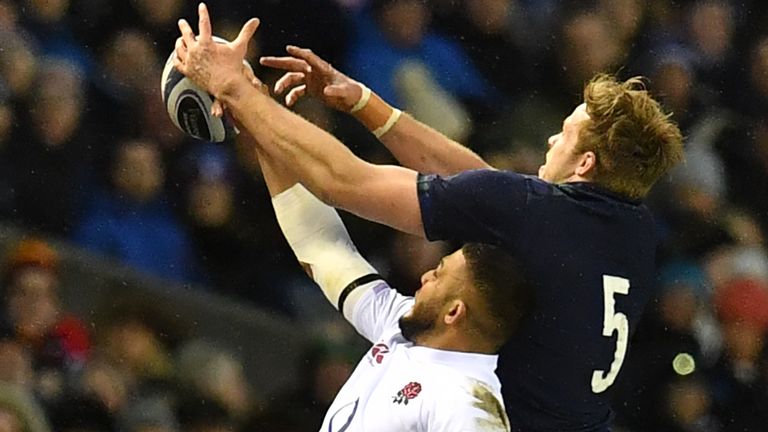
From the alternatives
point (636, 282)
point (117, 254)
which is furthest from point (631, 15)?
point (636, 282)

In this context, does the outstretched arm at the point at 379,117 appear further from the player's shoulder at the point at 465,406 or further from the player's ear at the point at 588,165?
the player's shoulder at the point at 465,406

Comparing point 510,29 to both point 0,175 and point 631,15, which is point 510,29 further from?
point 0,175

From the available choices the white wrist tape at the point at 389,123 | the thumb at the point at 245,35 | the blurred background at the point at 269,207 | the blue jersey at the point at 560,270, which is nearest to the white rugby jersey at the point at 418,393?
the blue jersey at the point at 560,270

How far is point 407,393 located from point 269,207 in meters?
1.82

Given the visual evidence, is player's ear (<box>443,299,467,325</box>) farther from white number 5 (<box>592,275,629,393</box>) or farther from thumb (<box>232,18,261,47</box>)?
thumb (<box>232,18,261,47</box>)

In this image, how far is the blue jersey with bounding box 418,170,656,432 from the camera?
247 centimetres

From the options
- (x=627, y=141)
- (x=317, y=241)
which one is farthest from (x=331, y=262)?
(x=627, y=141)

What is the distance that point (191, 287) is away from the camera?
420cm

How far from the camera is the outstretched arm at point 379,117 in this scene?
116 inches

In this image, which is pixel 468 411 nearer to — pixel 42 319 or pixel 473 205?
→ pixel 473 205

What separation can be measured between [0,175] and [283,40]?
95 centimetres

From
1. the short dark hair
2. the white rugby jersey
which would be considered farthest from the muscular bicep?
the white rugby jersey

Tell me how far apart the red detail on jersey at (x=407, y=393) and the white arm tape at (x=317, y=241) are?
40cm

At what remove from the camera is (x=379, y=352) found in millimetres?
2691
